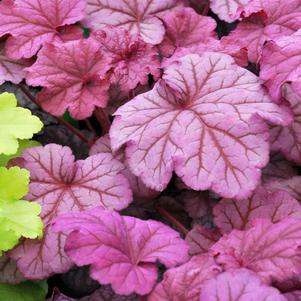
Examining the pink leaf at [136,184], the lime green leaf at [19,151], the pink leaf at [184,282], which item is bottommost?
the pink leaf at [136,184]

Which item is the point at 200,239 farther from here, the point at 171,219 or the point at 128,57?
the point at 128,57

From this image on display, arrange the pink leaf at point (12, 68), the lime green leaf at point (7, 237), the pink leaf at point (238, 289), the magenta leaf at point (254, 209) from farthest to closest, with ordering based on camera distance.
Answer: the pink leaf at point (12, 68) < the magenta leaf at point (254, 209) < the lime green leaf at point (7, 237) < the pink leaf at point (238, 289)

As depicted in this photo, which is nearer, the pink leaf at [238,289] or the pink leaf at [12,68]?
the pink leaf at [238,289]

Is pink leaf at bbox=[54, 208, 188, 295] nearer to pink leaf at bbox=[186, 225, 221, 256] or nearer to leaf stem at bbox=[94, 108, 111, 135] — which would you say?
pink leaf at bbox=[186, 225, 221, 256]

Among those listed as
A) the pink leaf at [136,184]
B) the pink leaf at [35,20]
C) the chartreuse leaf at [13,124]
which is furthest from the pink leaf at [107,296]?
the pink leaf at [35,20]

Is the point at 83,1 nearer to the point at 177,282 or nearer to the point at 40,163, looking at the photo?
the point at 40,163

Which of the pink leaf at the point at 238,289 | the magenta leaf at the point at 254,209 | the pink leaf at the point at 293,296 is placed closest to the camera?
the pink leaf at the point at 238,289

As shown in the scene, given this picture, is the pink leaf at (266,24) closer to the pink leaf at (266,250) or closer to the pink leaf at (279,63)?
the pink leaf at (279,63)

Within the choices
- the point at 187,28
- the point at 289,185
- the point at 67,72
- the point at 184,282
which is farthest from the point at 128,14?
the point at 184,282
